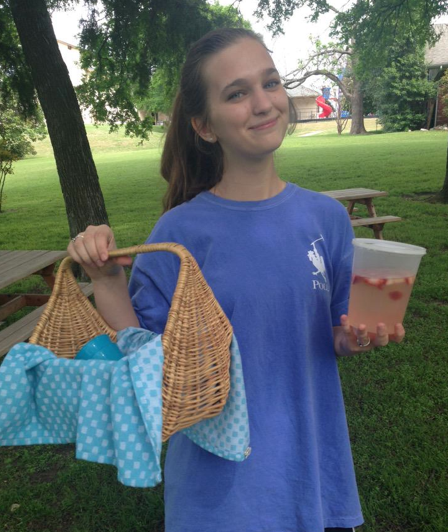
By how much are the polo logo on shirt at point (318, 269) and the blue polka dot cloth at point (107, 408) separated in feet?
1.25

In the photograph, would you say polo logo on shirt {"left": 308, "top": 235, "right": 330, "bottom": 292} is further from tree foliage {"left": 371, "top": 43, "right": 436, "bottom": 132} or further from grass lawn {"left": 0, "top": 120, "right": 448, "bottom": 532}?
tree foliage {"left": 371, "top": 43, "right": 436, "bottom": 132}

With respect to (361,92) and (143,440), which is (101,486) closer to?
(143,440)

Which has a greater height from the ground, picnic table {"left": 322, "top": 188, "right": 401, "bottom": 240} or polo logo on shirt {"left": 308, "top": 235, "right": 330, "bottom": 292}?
polo logo on shirt {"left": 308, "top": 235, "right": 330, "bottom": 292}

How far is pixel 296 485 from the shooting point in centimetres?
129

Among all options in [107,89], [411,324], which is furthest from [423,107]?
[411,324]

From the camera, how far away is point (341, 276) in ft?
4.78

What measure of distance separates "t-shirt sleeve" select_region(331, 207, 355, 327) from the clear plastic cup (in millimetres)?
296

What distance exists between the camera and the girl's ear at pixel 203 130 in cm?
146

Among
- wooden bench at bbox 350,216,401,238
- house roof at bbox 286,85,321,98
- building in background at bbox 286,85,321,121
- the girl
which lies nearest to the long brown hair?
the girl

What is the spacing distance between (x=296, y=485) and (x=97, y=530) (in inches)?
65.9

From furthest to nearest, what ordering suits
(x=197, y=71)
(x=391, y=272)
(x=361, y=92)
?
(x=361, y=92)
(x=197, y=71)
(x=391, y=272)

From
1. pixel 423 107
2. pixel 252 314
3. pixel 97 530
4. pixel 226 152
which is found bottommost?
pixel 423 107

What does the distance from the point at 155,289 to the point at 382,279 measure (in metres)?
0.57

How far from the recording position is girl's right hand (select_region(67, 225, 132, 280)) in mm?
1167
